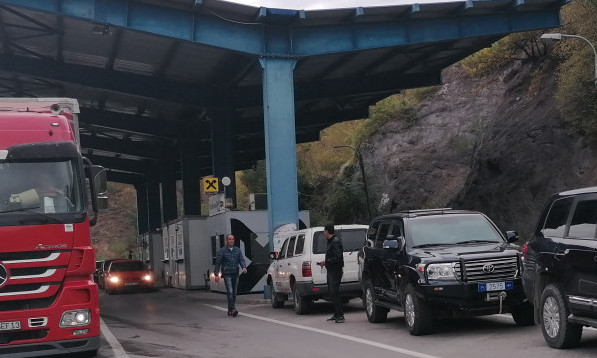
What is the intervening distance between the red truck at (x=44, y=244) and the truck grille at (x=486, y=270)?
5441mm

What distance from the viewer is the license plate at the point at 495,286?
38.5 ft

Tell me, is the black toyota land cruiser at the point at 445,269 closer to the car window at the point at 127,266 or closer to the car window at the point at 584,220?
the car window at the point at 584,220

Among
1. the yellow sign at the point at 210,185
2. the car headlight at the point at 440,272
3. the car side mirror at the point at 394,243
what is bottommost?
the car headlight at the point at 440,272

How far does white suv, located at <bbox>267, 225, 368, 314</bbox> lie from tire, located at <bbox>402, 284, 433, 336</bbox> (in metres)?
4.41

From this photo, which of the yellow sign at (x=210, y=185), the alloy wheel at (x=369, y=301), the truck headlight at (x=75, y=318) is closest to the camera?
the truck headlight at (x=75, y=318)

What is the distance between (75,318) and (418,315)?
5.29 metres

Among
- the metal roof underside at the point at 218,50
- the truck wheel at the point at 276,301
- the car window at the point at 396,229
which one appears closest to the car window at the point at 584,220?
the car window at the point at 396,229

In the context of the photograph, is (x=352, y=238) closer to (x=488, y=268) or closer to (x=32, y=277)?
(x=488, y=268)

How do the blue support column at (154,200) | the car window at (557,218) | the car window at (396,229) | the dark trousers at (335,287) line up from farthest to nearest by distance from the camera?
the blue support column at (154,200) < the dark trousers at (335,287) < the car window at (396,229) < the car window at (557,218)

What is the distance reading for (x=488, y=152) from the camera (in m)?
34.3

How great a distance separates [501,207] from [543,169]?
9.57 feet

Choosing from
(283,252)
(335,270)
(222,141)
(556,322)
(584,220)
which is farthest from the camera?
(222,141)

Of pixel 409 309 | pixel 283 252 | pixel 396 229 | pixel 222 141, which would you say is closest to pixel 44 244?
pixel 409 309

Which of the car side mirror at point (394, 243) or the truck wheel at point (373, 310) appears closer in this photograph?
the car side mirror at point (394, 243)
